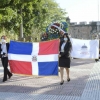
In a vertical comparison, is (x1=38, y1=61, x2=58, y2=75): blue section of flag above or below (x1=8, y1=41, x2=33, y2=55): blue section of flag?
below

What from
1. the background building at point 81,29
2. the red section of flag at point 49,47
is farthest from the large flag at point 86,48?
the background building at point 81,29

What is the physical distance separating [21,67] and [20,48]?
0.76 meters

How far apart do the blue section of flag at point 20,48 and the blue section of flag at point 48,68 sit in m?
0.76

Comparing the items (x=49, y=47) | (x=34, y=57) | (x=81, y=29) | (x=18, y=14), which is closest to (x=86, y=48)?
(x=49, y=47)

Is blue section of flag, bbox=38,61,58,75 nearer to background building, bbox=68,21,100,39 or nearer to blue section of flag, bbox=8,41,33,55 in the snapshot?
blue section of flag, bbox=8,41,33,55

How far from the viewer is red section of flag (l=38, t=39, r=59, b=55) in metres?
9.42

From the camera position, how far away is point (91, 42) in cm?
1539

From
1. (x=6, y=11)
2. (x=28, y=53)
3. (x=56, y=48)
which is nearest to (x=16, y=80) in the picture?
(x=28, y=53)

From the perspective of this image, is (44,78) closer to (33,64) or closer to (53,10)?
(33,64)

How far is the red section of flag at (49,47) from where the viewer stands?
9.42 metres

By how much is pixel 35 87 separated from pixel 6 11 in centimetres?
2263

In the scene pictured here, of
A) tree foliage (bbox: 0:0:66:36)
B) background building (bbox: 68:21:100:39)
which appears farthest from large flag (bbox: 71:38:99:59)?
background building (bbox: 68:21:100:39)

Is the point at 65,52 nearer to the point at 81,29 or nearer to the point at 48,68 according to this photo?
the point at 48,68

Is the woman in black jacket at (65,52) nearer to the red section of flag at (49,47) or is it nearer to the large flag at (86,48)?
the red section of flag at (49,47)
